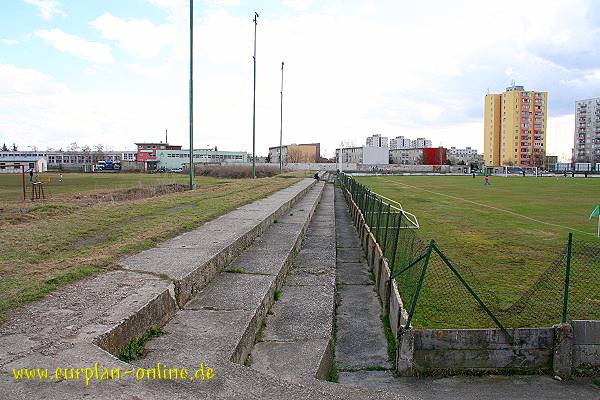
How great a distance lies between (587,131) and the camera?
15275 cm

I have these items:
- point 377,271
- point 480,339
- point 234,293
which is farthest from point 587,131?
point 234,293

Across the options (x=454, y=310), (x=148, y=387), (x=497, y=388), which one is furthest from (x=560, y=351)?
(x=148, y=387)

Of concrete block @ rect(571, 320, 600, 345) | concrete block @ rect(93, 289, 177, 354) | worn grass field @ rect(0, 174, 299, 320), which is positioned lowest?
concrete block @ rect(571, 320, 600, 345)

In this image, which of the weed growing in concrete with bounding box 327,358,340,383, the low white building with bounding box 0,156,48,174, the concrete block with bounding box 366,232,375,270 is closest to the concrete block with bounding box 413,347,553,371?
the weed growing in concrete with bounding box 327,358,340,383

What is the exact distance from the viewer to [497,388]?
554 centimetres

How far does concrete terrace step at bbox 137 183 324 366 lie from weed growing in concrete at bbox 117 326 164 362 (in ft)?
0.25

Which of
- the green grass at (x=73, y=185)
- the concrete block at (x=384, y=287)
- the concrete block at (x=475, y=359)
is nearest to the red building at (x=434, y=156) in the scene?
the green grass at (x=73, y=185)

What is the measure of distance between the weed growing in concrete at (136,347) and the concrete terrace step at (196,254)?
947 millimetres

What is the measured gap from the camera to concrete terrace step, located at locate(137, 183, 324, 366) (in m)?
4.49

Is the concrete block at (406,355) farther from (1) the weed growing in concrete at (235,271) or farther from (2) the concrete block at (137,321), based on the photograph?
(1) the weed growing in concrete at (235,271)

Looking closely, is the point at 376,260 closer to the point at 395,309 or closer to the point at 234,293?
the point at 395,309

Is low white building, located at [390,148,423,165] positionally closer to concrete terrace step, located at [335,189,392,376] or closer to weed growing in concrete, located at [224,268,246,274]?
concrete terrace step, located at [335,189,392,376]

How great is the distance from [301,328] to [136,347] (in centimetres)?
236

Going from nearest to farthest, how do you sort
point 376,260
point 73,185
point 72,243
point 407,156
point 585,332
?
point 585,332 → point 72,243 → point 376,260 → point 73,185 → point 407,156
